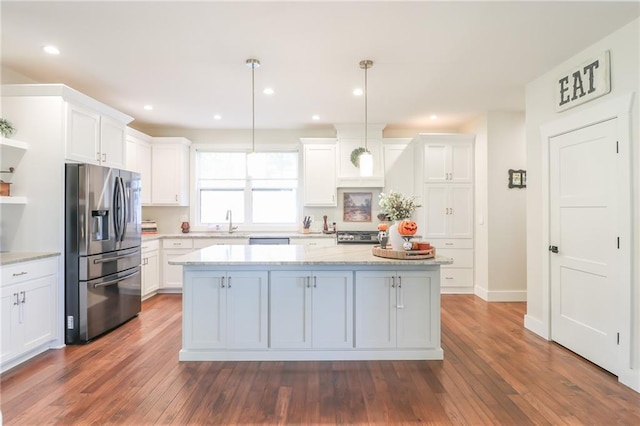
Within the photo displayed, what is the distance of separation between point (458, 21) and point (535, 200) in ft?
7.10

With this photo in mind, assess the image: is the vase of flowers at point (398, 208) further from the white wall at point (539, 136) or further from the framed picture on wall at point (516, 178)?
the framed picture on wall at point (516, 178)

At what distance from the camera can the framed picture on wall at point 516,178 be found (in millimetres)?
4766

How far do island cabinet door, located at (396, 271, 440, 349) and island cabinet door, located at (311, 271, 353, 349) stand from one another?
444 millimetres

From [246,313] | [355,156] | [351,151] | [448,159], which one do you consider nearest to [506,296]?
[448,159]

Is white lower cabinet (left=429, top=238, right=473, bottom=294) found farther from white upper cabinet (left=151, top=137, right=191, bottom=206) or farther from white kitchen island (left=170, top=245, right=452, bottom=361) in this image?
white upper cabinet (left=151, top=137, right=191, bottom=206)

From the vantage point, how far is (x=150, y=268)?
4.81m

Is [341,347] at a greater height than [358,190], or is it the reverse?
[358,190]

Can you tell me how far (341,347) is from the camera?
2.86 meters

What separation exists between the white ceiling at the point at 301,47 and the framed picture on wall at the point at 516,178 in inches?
38.9

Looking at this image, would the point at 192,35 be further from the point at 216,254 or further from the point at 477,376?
the point at 477,376

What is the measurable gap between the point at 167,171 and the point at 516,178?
540cm

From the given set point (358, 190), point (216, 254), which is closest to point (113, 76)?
point (216, 254)

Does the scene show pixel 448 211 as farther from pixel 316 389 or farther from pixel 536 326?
pixel 316 389

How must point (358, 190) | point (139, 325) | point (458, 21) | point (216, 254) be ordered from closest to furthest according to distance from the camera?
point (458, 21) → point (216, 254) → point (139, 325) → point (358, 190)
